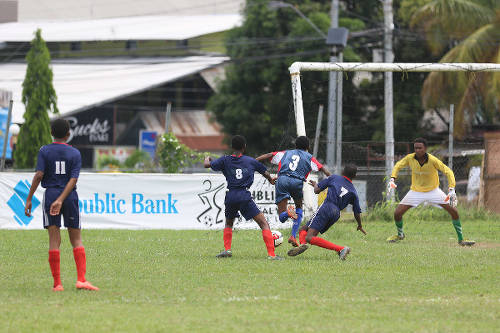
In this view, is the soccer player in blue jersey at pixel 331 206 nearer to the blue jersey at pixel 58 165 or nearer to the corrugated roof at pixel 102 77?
the blue jersey at pixel 58 165

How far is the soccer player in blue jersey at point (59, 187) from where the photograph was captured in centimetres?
877

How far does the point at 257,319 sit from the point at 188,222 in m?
12.3

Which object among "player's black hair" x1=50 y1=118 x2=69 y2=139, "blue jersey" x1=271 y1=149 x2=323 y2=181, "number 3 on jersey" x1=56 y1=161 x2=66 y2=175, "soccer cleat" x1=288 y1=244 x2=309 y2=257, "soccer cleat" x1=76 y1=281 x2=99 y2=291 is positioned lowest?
"soccer cleat" x1=288 y1=244 x2=309 y2=257

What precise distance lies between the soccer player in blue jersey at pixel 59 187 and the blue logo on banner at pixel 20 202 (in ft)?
34.8

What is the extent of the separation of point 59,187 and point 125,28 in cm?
5235

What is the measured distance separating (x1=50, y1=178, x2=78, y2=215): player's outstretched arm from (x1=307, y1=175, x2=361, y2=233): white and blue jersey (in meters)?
4.15

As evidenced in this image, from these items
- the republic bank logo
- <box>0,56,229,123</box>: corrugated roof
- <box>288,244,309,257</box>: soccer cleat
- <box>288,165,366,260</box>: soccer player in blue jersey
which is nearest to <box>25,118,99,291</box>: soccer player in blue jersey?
<box>288,244,309,257</box>: soccer cleat

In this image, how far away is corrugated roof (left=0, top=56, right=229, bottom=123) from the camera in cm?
4853

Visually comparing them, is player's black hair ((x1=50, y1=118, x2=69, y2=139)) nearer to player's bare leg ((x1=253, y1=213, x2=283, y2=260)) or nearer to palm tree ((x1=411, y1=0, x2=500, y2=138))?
player's bare leg ((x1=253, y1=213, x2=283, y2=260))

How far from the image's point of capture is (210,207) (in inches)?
753

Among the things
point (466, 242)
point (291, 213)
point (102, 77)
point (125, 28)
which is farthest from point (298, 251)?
point (125, 28)

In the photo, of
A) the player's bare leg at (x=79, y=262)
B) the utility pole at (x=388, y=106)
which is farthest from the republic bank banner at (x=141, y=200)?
the player's bare leg at (x=79, y=262)

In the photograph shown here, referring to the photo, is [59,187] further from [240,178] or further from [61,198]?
[240,178]

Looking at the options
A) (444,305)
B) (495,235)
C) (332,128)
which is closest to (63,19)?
(332,128)
